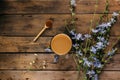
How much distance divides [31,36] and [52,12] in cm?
22

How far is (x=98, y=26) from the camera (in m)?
2.49

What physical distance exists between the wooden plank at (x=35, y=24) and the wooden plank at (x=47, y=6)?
0.11 feet

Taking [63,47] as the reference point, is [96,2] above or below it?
above

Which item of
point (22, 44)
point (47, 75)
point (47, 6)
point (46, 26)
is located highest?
point (47, 6)

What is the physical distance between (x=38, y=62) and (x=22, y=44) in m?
0.17

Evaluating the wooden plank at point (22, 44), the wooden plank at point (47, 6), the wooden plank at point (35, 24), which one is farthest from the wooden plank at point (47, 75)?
→ the wooden plank at point (47, 6)

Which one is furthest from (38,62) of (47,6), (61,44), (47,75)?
(47,6)

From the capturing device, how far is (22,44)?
2551 millimetres

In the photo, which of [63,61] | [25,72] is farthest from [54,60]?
[25,72]

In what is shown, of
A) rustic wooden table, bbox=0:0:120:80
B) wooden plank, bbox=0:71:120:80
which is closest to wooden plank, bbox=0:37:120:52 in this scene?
rustic wooden table, bbox=0:0:120:80

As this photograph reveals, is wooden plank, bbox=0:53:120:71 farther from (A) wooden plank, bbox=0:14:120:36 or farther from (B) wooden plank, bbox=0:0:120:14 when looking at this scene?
(B) wooden plank, bbox=0:0:120:14

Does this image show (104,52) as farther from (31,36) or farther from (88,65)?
(31,36)

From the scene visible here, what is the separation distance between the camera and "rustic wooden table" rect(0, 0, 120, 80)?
2527 mm

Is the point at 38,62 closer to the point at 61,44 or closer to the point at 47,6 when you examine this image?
the point at 61,44
